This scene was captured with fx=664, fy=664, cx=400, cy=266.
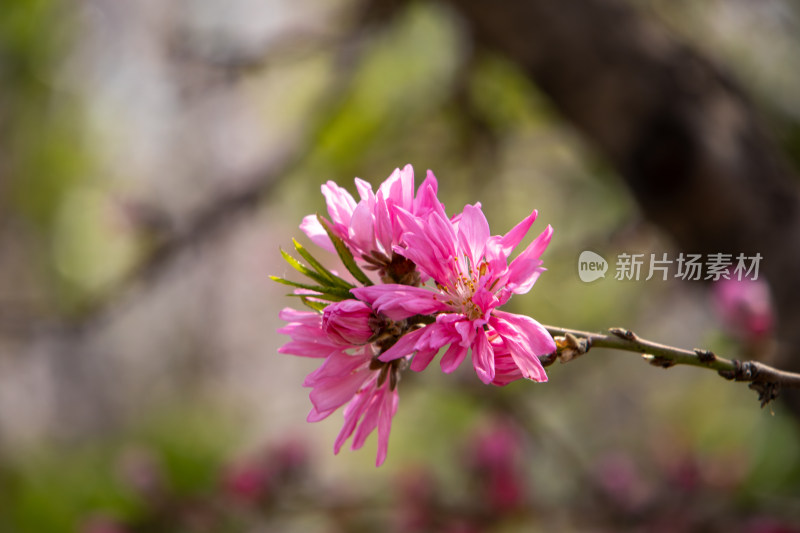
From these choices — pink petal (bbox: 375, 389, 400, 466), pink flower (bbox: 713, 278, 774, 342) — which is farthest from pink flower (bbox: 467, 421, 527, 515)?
pink petal (bbox: 375, 389, 400, 466)

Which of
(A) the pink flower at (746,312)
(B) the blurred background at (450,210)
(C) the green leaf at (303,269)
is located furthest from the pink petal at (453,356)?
(A) the pink flower at (746,312)

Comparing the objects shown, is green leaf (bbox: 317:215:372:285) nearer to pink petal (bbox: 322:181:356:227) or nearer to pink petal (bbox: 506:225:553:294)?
pink petal (bbox: 322:181:356:227)

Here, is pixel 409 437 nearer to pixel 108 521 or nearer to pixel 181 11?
pixel 108 521

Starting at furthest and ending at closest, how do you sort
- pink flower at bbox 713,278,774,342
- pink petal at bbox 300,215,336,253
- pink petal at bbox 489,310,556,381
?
pink flower at bbox 713,278,774,342 → pink petal at bbox 300,215,336,253 → pink petal at bbox 489,310,556,381

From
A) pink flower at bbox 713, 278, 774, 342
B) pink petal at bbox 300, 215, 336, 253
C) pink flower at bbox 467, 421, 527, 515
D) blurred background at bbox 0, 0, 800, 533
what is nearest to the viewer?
pink petal at bbox 300, 215, 336, 253

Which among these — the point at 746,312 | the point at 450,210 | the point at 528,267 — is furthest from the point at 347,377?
the point at 450,210

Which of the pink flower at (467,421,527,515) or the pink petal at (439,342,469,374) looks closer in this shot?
the pink petal at (439,342,469,374)
